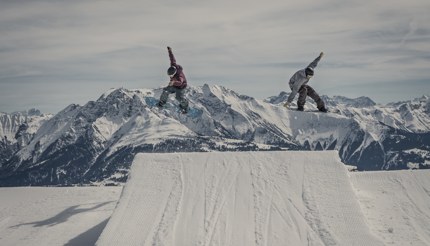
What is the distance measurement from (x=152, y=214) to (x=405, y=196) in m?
16.6

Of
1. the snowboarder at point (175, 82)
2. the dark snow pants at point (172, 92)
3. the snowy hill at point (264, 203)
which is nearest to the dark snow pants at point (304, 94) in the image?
the snowy hill at point (264, 203)

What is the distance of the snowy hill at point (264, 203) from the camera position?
26281 mm

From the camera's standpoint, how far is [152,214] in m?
28.6

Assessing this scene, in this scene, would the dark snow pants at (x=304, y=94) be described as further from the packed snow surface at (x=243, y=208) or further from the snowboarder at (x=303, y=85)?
the packed snow surface at (x=243, y=208)

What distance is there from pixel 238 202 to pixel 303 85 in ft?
26.8

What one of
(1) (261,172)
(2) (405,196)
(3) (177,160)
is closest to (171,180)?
(3) (177,160)

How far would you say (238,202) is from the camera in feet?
96.3

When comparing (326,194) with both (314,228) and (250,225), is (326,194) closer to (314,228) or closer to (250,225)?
(314,228)

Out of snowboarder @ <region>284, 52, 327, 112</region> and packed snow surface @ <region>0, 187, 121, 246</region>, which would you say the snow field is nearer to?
snowboarder @ <region>284, 52, 327, 112</region>

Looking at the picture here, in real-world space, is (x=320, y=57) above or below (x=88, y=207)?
above

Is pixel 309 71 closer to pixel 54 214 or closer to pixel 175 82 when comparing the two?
pixel 175 82

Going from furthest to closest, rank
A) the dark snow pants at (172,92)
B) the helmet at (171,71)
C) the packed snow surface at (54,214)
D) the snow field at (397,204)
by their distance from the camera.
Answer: the packed snow surface at (54,214), the dark snow pants at (172,92), the helmet at (171,71), the snow field at (397,204)

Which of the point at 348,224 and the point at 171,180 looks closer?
the point at 348,224

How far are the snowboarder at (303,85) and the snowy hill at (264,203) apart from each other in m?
5.26
